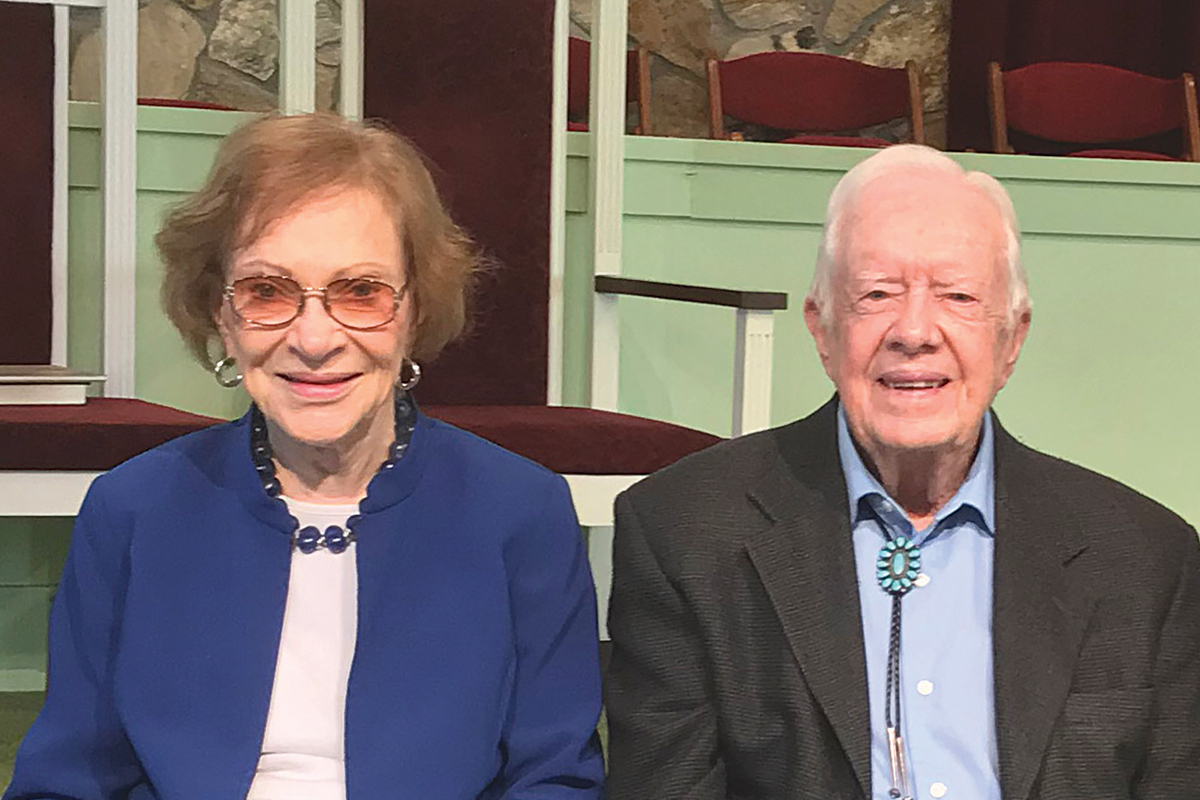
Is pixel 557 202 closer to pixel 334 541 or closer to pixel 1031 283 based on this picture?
pixel 1031 283

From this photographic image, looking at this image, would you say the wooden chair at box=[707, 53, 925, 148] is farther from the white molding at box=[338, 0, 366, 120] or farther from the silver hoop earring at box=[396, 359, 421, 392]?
the silver hoop earring at box=[396, 359, 421, 392]

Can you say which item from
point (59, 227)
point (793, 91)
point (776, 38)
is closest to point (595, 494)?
point (59, 227)

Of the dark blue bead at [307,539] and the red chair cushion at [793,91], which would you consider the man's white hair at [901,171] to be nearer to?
the dark blue bead at [307,539]

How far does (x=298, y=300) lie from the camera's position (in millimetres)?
1584

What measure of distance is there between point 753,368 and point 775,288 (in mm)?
780

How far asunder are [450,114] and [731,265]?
74 cm

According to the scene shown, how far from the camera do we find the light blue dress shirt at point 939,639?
1.50 metres

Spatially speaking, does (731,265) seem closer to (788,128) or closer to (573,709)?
(788,128)

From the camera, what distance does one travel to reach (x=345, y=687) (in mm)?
1594

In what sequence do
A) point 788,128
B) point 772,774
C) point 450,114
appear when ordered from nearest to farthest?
point 772,774
point 450,114
point 788,128

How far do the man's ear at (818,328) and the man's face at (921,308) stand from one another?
0.04 metres

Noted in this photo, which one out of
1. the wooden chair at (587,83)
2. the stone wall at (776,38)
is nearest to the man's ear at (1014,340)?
the wooden chair at (587,83)

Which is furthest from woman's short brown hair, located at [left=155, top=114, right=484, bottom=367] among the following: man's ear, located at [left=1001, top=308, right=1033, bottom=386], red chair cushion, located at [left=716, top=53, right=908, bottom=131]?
red chair cushion, located at [left=716, top=53, right=908, bottom=131]

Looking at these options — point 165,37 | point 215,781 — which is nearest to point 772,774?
point 215,781
